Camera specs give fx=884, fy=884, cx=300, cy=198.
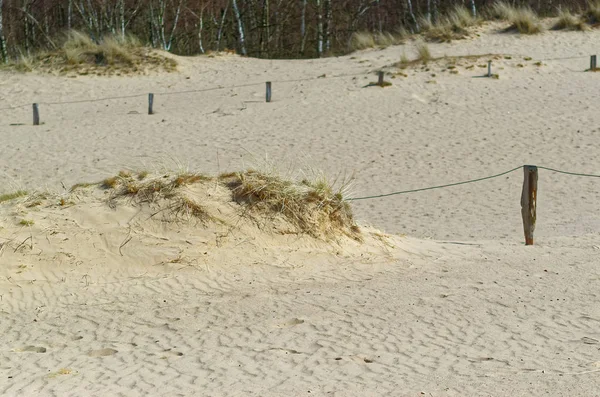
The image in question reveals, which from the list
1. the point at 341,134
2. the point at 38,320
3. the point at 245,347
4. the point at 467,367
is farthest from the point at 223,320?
the point at 341,134

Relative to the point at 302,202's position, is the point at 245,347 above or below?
below

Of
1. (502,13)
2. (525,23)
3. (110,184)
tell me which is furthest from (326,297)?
(502,13)

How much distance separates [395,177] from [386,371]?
10140mm

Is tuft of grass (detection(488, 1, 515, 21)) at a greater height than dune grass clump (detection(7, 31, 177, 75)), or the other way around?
tuft of grass (detection(488, 1, 515, 21))

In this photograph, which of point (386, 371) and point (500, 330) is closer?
point (386, 371)

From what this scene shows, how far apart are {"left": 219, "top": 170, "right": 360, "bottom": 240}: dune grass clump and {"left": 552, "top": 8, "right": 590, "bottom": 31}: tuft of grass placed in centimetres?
1899

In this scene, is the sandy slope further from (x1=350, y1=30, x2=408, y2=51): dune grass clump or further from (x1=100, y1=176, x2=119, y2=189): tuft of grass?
(x1=100, y1=176, x2=119, y2=189): tuft of grass

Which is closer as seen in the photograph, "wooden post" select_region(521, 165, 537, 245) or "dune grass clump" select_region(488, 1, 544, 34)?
"wooden post" select_region(521, 165, 537, 245)

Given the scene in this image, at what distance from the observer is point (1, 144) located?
18.9 meters

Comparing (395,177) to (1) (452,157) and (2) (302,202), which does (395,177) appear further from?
(2) (302,202)

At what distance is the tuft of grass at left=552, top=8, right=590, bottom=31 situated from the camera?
26.0m

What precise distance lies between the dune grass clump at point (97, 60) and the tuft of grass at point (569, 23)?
37.6 feet

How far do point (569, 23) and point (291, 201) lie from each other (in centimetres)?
1961

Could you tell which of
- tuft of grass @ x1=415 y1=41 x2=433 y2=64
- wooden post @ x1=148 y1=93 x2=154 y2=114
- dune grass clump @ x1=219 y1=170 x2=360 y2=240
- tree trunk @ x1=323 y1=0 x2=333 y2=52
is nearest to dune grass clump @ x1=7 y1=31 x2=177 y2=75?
wooden post @ x1=148 y1=93 x2=154 y2=114
